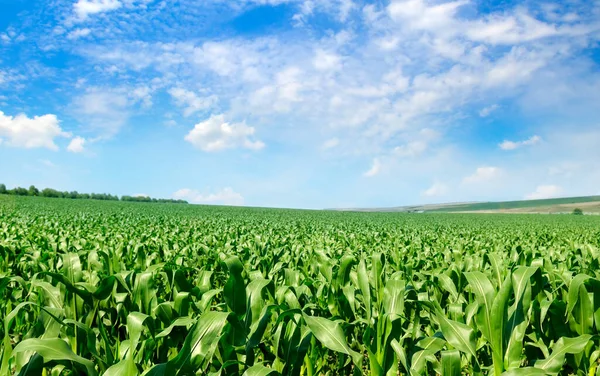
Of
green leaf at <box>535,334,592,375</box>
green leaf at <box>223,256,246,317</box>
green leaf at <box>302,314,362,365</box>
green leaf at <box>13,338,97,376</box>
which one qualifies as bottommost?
green leaf at <box>535,334,592,375</box>

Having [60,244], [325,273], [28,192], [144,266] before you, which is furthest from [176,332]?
[28,192]

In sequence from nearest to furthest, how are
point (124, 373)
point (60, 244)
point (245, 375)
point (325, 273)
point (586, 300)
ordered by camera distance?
1. point (124, 373)
2. point (245, 375)
3. point (586, 300)
4. point (325, 273)
5. point (60, 244)

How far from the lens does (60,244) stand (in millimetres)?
7504

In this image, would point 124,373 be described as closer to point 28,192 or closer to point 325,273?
point 325,273

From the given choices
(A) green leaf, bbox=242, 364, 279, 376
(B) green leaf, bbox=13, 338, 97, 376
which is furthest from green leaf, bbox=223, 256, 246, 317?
(B) green leaf, bbox=13, 338, 97, 376

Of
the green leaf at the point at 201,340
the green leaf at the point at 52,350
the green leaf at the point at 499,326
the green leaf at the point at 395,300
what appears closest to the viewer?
→ the green leaf at the point at 52,350

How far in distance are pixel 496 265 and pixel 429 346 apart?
7.84 ft

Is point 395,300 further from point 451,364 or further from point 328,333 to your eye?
point 451,364

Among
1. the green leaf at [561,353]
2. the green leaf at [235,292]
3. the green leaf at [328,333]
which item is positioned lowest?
the green leaf at [561,353]

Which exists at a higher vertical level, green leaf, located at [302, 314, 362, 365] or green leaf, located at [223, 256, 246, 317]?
green leaf, located at [223, 256, 246, 317]

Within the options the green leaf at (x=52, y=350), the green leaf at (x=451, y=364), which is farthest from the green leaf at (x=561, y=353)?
the green leaf at (x=52, y=350)

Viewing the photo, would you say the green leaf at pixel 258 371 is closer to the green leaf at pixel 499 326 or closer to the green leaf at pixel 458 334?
the green leaf at pixel 458 334

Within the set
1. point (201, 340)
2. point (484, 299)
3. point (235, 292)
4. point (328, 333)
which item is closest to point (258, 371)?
point (201, 340)

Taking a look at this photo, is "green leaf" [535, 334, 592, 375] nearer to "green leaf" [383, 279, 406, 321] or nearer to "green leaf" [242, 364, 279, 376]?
"green leaf" [383, 279, 406, 321]
